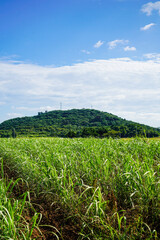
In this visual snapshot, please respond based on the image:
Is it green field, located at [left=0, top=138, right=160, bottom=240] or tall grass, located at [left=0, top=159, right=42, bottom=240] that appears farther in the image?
green field, located at [left=0, top=138, right=160, bottom=240]

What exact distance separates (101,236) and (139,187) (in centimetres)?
70

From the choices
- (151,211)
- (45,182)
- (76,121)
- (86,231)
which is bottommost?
(86,231)

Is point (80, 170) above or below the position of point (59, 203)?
above

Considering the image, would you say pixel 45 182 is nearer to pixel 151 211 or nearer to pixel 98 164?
pixel 98 164

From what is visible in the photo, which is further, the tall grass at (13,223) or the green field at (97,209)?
the green field at (97,209)

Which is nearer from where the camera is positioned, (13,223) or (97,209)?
(13,223)

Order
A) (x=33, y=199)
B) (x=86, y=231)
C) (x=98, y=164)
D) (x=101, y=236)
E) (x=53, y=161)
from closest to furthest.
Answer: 1. (x=101, y=236)
2. (x=86, y=231)
3. (x=33, y=199)
4. (x=98, y=164)
5. (x=53, y=161)

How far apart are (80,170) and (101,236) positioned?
4.45ft

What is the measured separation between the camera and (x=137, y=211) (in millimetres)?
2191

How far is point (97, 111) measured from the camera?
8712cm

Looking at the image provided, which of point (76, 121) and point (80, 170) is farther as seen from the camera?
point (76, 121)

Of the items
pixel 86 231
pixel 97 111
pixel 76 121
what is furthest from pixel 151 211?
pixel 97 111

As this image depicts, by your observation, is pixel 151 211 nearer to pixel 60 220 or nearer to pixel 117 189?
pixel 117 189

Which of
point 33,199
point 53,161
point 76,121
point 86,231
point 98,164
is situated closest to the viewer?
point 86,231
